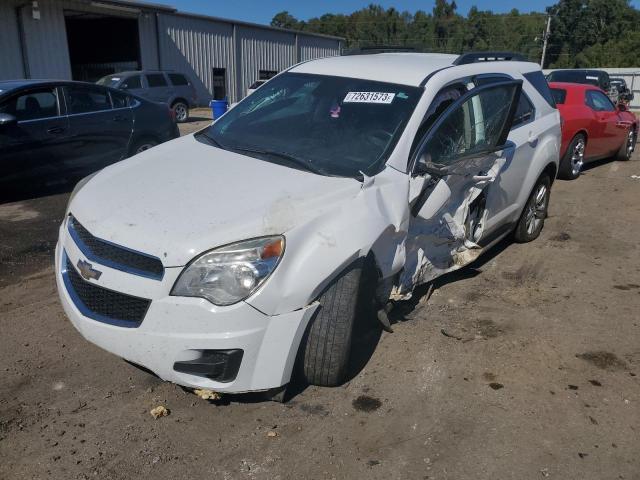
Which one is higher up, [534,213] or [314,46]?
[314,46]

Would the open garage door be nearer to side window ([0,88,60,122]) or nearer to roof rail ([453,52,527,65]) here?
side window ([0,88,60,122])

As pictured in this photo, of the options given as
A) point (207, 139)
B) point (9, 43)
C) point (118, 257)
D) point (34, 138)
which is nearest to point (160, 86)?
point (9, 43)

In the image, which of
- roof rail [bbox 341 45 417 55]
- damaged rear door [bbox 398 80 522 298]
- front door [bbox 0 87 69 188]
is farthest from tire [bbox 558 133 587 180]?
front door [bbox 0 87 69 188]

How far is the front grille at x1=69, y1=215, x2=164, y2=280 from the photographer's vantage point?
2.59m

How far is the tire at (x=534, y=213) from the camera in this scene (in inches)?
216

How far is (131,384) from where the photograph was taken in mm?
3141

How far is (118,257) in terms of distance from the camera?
2.70 metres

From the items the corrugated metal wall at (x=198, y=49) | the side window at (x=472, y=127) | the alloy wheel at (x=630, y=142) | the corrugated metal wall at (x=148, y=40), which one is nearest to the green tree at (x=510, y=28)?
the corrugated metal wall at (x=198, y=49)

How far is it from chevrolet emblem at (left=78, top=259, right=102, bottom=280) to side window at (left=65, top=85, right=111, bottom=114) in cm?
523

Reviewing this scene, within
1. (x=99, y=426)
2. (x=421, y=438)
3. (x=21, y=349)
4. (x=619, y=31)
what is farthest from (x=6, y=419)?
(x=619, y=31)

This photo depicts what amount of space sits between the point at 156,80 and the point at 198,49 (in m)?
8.37

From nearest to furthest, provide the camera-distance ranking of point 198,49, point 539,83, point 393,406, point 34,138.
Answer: point 393,406, point 539,83, point 34,138, point 198,49

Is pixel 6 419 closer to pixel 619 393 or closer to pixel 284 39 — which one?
pixel 619 393

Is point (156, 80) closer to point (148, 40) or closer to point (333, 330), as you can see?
point (148, 40)
